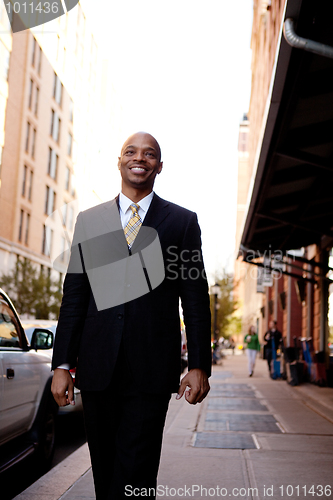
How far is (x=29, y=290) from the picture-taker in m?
34.2

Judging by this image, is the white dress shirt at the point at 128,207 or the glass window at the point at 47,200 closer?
the white dress shirt at the point at 128,207

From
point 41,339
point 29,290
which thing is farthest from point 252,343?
point 29,290

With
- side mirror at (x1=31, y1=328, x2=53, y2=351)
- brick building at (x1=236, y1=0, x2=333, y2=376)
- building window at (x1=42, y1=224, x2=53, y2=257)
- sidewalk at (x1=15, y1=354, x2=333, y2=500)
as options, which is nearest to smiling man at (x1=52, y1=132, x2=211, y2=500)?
sidewalk at (x1=15, y1=354, x2=333, y2=500)

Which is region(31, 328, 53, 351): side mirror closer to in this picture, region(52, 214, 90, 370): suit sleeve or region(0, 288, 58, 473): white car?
region(0, 288, 58, 473): white car

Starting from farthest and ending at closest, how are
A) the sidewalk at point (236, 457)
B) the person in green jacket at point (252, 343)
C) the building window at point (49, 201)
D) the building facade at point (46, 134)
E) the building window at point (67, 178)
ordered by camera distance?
the building window at point (67, 178)
the building window at point (49, 201)
the building facade at point (46, 134)
the person in green jacket at point (252, 343)
the sidewalk at point (236, 457)

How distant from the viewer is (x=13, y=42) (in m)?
37.2

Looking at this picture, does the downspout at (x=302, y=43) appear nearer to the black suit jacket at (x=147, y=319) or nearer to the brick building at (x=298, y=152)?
the brick building at (x=298, y=152)

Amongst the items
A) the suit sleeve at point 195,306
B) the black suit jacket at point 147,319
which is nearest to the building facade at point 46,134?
the black suit jacket at point 147,319

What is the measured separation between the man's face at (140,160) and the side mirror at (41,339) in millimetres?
2919

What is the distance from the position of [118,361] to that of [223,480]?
271 centimetres

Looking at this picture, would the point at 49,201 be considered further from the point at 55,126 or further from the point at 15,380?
the point at 15,380

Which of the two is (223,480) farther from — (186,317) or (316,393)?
(316,393)

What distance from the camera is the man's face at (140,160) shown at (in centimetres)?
298

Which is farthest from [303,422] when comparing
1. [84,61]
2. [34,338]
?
[84,61]
